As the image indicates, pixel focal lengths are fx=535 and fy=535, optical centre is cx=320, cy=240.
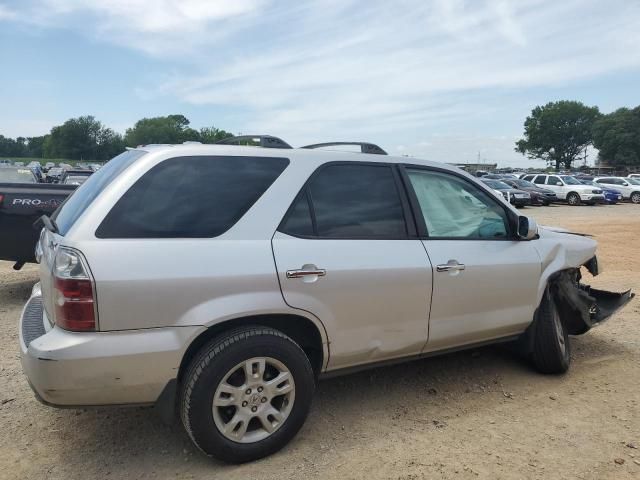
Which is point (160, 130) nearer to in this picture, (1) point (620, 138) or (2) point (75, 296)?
(1) point (620, 138)

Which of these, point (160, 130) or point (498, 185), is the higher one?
point (160, 130)

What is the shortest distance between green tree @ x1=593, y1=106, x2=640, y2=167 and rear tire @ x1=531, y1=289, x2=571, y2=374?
102407mm

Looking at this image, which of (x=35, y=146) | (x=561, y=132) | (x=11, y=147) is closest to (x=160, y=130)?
(x=11, y=147)

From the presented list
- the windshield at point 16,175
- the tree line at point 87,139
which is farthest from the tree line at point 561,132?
the windshield at point 16,175

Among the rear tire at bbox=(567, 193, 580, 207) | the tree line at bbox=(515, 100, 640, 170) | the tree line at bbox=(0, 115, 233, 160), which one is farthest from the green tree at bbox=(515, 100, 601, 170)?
the rear tire at bbox=(567, 193, 580, 207)

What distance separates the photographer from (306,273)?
306 centimetres

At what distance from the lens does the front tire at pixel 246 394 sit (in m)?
2.81

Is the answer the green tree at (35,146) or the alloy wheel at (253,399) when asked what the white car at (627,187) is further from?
the green tree at (35,146)

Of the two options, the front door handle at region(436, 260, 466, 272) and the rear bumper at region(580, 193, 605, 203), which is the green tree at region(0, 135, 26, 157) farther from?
the front door handle at region(436, 260, 466, 272)

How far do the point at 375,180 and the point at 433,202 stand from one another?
0.52m

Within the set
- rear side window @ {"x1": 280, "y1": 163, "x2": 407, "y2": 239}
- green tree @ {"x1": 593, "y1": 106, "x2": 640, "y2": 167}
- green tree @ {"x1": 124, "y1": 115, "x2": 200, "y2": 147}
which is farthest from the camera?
green tree @ {"x1": 124, "y1": 115, "x2": 200, "y2": 147}

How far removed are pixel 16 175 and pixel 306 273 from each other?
394 inches

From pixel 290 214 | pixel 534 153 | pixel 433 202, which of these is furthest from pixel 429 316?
pixel 534 153

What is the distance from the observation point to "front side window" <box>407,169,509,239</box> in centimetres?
378
